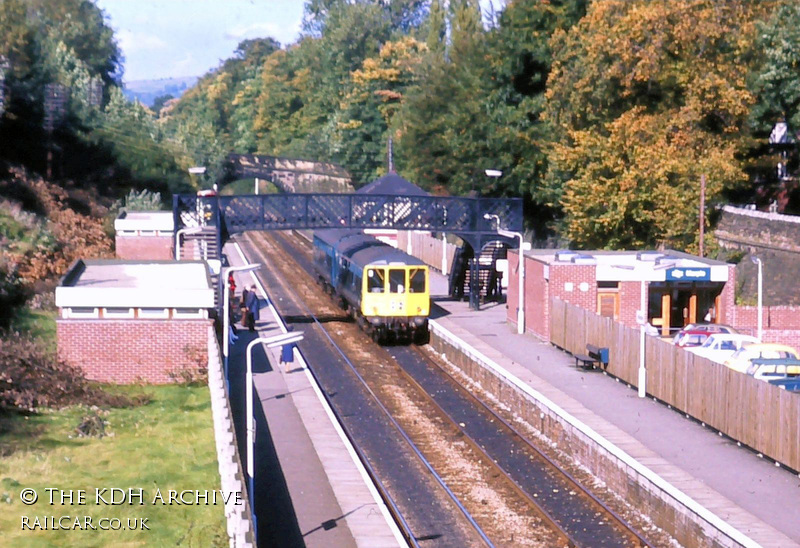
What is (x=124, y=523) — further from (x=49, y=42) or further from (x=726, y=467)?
(x=49, y=42)

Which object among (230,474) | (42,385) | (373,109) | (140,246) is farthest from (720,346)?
(373,109)

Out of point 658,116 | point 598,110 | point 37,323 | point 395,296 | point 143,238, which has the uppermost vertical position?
point 598,110

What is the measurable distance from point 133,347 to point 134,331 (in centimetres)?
39

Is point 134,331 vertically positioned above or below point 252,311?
above

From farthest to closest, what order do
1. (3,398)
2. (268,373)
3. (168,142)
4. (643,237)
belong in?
1. (168,142)
2. (643,237)
3. (268,373)
4. (3,398)

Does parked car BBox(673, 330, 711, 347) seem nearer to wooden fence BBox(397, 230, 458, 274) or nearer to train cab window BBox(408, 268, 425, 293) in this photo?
train cab window BBox(408, 268, 425, 293)

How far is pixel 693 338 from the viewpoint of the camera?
100 feet

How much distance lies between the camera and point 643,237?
43.6 meters

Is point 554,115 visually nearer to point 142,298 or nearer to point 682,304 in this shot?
point 682,304

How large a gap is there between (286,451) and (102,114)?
181ft

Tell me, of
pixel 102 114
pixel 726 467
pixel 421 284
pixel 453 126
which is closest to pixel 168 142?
pixel 102 114

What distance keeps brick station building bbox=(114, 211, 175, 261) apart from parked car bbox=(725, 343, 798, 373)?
27759 millimetres

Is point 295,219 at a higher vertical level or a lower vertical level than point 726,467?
higher

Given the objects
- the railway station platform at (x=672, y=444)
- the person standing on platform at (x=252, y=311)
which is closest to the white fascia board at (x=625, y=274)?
the railway station platform at (x=672, y=444)
